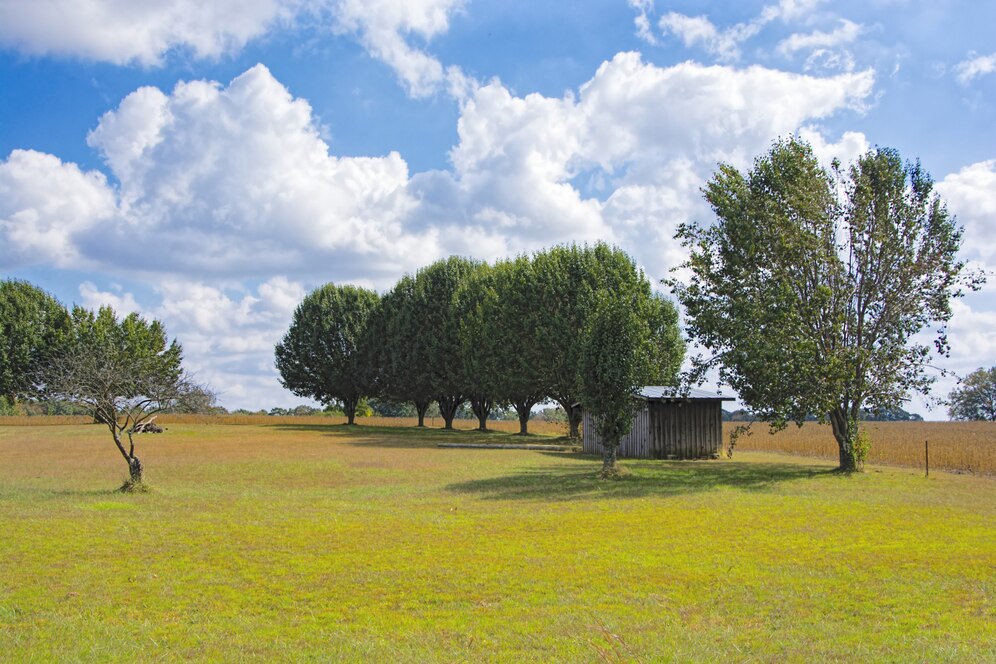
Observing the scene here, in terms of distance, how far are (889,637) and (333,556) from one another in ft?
25.3

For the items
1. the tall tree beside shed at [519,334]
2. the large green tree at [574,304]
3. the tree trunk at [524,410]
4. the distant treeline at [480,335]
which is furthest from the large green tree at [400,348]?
the large green tree at [574,304]

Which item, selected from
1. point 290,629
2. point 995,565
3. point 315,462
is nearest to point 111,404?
point 315,462

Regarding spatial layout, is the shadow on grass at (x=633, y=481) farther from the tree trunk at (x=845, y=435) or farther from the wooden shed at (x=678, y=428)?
the wooden shed at (x=678, y=428)

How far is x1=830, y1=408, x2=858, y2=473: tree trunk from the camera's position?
26828 millimetres

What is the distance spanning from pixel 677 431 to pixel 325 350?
4402 centimetres

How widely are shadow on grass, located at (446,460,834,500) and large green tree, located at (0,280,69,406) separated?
52435mm

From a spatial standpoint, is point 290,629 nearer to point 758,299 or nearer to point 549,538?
point 549,538

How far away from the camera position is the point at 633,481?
79.7 ft

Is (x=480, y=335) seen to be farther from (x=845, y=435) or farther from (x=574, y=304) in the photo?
(x=845, y=435)

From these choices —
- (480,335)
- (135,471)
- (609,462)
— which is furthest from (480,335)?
(135,471)

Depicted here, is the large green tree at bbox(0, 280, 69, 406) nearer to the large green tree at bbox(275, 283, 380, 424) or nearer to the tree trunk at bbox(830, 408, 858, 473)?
the large green tree at bbox(275, 283, 380, 424)

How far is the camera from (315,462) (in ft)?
99.9

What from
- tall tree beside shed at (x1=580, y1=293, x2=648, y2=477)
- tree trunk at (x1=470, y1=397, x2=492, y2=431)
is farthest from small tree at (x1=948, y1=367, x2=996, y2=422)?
tall tree beside shed at (x1=580, y1=293, x2=648, y2=477)

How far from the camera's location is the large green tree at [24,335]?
2511 inches
